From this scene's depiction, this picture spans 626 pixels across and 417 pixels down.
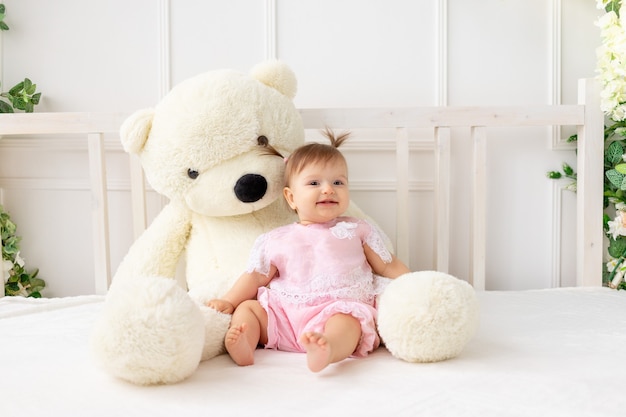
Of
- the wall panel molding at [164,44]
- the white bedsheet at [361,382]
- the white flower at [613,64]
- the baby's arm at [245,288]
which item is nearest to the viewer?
the white bedsheet at [361,382]

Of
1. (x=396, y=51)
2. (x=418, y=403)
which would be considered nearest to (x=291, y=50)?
(x=396, y=51)

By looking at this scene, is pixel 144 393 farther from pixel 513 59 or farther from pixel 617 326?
pixel 513 59

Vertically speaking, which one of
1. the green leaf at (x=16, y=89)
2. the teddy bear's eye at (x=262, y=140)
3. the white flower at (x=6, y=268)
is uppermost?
the green leaf at (x=16, y=89)

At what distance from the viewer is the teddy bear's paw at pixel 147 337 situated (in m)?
0.86

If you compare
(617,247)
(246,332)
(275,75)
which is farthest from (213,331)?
(617,247)

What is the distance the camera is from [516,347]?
1047 mm

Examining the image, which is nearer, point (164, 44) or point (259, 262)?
point (259, 262)

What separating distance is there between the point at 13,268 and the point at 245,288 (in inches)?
36.2

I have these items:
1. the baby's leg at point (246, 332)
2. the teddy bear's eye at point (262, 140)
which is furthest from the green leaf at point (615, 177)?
the baby's leg at point (246, 332)

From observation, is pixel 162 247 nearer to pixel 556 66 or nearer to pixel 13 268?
pixel 13 268

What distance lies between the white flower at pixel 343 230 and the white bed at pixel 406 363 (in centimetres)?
22

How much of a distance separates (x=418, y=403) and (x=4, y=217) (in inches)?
53.6

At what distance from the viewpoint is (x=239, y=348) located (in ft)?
3.22

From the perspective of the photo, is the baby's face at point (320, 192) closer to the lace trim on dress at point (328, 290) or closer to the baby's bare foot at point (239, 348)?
the lace trim on dress at point (328, 290)
